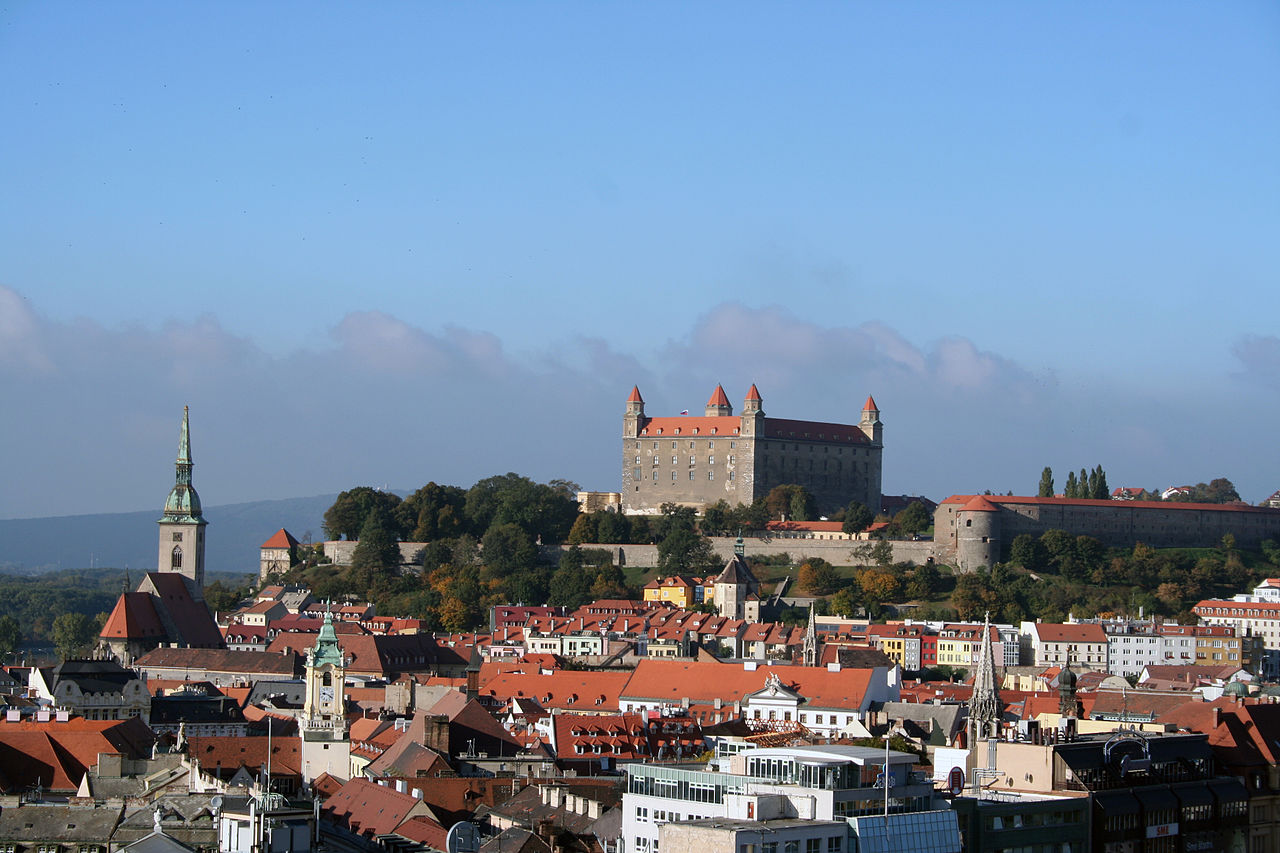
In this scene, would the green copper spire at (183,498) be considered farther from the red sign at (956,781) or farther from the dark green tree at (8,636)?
the red sign at (956,781)

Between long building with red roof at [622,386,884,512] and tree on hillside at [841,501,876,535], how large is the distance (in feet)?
29.8

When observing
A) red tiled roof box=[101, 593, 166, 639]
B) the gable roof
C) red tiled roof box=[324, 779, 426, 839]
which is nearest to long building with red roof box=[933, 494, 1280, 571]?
the gable roof

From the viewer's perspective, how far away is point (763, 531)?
121 m

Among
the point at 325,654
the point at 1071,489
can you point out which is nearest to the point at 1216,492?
the point at 1071,489

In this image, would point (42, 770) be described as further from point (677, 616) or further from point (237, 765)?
point (677, 616)

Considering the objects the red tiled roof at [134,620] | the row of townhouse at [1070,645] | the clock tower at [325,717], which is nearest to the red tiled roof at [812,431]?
the row of townhouse at [1070,645]

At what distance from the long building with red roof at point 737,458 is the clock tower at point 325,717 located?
67.2m

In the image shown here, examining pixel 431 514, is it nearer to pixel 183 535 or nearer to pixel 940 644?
pixel 183 535

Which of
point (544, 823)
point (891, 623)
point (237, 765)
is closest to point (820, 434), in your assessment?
point (891, 623)

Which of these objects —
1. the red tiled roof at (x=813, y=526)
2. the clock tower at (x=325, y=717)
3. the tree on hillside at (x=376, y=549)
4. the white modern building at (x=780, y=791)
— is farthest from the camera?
the red tiled roof at (x=813, y=526)

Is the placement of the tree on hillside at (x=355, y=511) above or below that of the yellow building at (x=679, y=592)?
above

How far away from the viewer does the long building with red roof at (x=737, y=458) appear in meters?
130

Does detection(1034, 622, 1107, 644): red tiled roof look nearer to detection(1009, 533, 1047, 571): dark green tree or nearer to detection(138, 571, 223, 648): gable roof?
detection(1009, 533, 1047, 571): dark green tree

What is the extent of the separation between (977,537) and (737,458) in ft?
65.0
